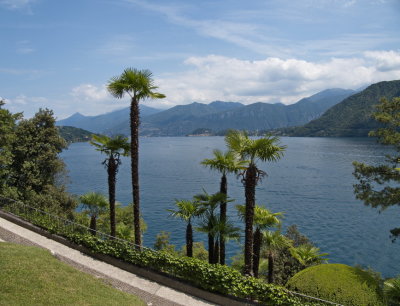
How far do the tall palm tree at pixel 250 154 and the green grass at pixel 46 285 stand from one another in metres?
5.72

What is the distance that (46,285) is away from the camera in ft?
39.0

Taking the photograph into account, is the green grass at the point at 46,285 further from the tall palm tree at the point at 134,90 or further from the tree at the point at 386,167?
the tree at the point at 386,167

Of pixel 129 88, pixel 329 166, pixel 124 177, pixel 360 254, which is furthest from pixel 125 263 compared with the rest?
pixel 329 166

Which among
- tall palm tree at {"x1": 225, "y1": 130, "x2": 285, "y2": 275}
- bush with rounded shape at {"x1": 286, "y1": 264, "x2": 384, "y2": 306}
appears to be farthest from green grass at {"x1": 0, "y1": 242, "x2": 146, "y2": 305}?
bush with rounded shape at {"x1": 286, "y1": 264, "x2": 384, "y2": 306}

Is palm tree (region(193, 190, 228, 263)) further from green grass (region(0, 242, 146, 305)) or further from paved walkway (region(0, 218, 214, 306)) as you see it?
green grass (region(0, 242, 146, 305))

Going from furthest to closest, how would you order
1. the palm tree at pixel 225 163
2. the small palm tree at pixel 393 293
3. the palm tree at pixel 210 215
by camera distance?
the palm tree at pixel 210 215
the palm tree at pixel 225 163
the small palm tree at pixel 393 293

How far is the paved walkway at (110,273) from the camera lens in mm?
14273

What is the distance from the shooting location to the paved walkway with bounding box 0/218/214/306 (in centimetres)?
1427

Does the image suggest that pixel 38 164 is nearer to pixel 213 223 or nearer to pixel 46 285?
pixel 213 223

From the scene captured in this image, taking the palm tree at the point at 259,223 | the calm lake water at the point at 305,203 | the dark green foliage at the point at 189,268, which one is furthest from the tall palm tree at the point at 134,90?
the calm lake water at the point at 305,203

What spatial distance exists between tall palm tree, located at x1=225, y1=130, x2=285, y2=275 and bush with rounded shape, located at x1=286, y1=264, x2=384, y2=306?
262 cm

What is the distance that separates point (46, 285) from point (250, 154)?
974 centimetres

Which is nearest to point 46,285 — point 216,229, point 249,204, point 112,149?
point 216,229

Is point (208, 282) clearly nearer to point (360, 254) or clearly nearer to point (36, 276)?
point (36, 276)
